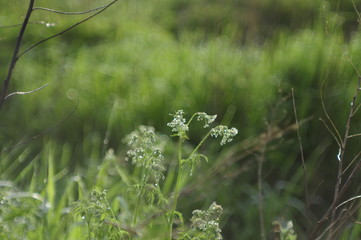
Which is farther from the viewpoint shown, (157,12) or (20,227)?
(157,12)

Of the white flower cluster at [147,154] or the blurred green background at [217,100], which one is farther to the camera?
the blurred green background at [217,100]

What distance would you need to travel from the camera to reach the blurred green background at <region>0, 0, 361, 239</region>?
3.38 m

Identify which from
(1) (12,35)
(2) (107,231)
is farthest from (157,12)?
(2) (107,231)

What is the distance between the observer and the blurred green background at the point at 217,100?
11.1 ft

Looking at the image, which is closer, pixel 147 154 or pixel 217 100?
pixel 147 154

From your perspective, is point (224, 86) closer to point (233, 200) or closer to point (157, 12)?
point (233, 200)

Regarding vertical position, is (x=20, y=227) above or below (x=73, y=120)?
above

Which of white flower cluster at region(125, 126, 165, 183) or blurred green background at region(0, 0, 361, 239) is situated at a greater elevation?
white flower cluster at region(125, 126, 165, 183)

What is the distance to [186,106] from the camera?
3846mm

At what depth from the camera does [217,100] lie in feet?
12.7

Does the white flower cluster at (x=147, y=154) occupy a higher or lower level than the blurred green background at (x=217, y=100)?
higher

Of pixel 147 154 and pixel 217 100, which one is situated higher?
pixel 147 154

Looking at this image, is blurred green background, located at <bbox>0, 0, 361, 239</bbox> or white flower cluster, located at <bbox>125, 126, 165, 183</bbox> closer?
white flower cluster, located at <bbox>125, 126, 165, 183</bbox>

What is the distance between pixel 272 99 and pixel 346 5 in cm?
250
